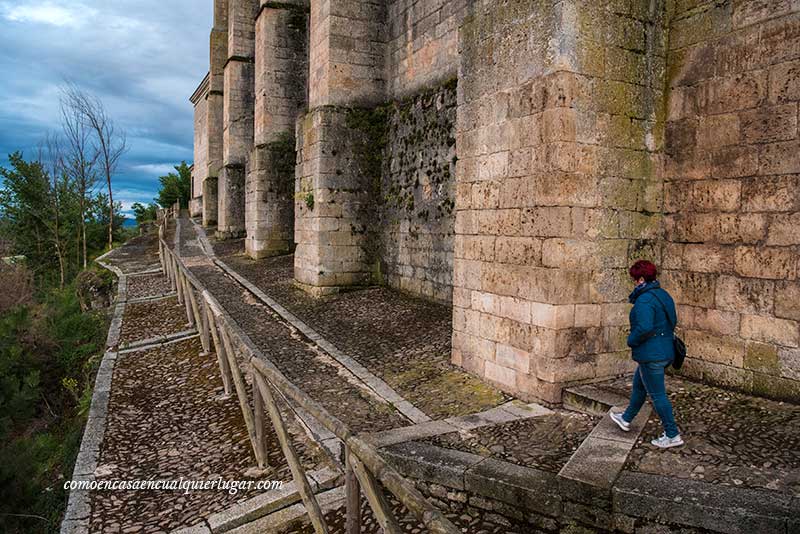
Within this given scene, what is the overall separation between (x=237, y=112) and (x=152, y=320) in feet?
40.9

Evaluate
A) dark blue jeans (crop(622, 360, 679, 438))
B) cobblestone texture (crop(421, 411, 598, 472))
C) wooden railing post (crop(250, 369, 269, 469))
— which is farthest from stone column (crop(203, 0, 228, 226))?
dark blue jeans (crop(622, 360, 679, 438))

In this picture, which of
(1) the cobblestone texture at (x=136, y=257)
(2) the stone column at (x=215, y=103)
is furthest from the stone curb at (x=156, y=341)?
(2) the stone column at (x=215, y=103)

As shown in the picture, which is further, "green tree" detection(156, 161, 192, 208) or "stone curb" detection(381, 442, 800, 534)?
"green tree" detection(156, 161, 192, 208)

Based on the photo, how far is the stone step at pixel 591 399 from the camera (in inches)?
175

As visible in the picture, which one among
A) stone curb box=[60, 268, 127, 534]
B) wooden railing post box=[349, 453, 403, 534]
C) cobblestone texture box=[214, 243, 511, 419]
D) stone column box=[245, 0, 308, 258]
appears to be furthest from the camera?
stone column box=[245, 0, 308, 258]

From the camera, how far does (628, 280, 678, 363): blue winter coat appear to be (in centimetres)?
365

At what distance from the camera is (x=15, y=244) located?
2308cm

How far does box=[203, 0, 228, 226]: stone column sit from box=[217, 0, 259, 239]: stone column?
3.59 meters

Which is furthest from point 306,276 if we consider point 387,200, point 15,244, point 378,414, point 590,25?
point 15,244

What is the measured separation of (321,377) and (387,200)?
17.5ft

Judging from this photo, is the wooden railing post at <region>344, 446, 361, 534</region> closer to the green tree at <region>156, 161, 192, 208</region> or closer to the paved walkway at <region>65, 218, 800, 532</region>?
the paved walkway at <region>65, 218, 800, 532</region>

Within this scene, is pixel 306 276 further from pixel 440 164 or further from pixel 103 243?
pixel 103 243

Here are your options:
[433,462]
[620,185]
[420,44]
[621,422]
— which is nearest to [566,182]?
[620,185]

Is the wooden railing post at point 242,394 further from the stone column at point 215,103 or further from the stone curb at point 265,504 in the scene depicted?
the stone column at point 215,103
